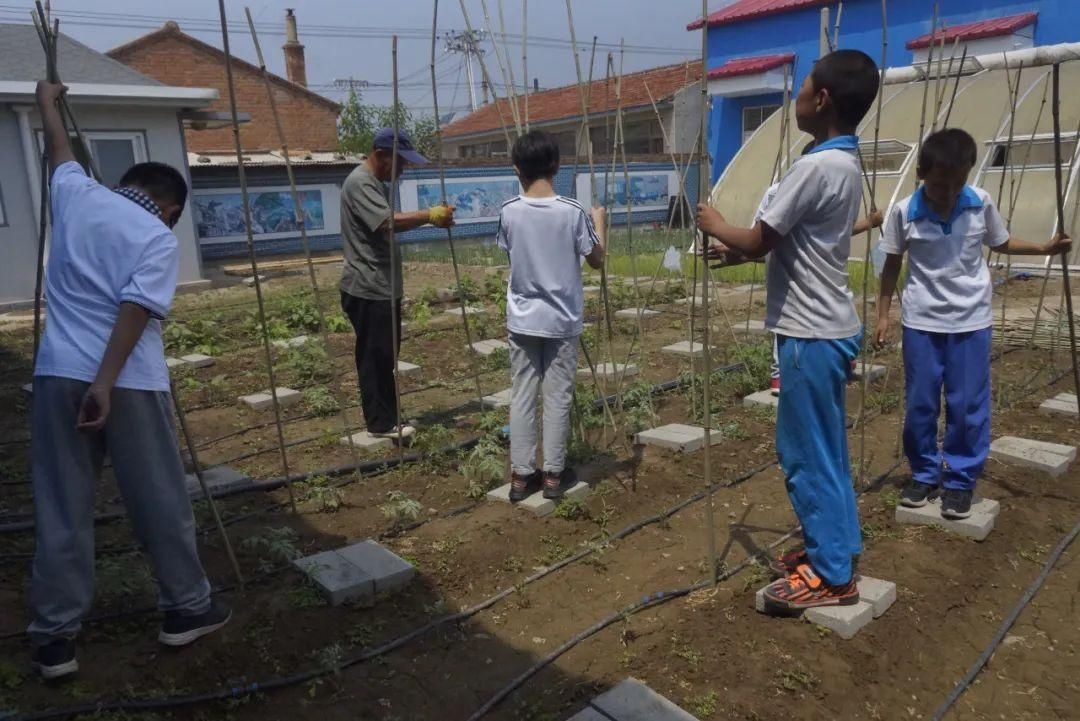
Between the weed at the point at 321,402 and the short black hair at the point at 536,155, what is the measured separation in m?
2.46

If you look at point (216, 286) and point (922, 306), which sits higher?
point (922, 306)

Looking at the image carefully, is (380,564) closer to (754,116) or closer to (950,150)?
(950,150)

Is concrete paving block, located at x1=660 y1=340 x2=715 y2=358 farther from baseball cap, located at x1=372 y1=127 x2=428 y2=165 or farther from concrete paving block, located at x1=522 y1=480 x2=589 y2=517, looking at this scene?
baseball cap, located at x1=372 y1=127 x2=428 y2=165

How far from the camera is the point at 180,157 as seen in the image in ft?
39.2

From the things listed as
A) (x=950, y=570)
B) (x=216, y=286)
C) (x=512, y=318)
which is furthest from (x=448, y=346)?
(x=216, y=286)

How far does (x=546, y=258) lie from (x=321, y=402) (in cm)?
260

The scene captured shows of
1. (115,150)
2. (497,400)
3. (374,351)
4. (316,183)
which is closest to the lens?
(374,351)

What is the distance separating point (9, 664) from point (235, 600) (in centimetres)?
68

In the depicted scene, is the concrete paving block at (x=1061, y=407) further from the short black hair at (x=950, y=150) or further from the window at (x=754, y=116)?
the window at (x=754, y=116)

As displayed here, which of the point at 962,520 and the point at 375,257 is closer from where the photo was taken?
the point at 962,520

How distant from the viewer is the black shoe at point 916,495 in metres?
3.32

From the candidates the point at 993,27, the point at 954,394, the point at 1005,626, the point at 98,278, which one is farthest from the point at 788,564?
the point at 993,27

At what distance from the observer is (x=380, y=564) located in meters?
3.01

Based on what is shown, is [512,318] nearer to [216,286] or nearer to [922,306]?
[922,306]
